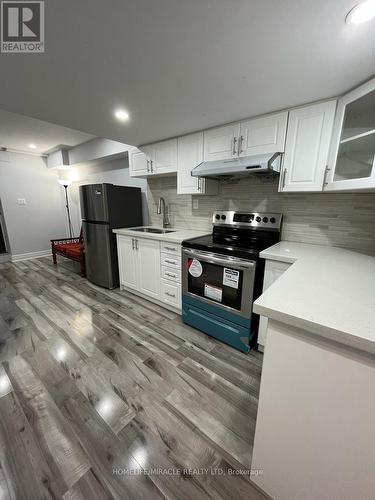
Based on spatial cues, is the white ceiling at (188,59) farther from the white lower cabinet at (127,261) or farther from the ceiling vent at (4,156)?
the ceiling vent at (4,156)

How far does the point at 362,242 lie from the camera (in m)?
1.67

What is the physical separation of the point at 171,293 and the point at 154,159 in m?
1.75

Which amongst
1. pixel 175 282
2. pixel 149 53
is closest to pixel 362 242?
pixel 175 282

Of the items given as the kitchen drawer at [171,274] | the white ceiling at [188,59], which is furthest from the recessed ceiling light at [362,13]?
the kitchen drawer at [171,274]

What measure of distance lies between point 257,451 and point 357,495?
0.35m

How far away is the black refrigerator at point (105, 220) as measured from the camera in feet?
9.11

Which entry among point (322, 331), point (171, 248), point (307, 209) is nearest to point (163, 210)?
point (171, 248)

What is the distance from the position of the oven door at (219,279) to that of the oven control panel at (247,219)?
620 mm

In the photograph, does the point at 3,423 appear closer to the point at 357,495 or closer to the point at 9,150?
the point at 357,495

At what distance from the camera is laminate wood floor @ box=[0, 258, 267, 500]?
37.6 inches

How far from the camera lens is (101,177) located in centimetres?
407

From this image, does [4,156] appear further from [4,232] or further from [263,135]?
[263,135]

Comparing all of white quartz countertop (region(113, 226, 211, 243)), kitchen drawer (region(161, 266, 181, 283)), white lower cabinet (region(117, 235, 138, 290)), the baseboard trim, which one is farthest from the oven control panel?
the baseboard trim

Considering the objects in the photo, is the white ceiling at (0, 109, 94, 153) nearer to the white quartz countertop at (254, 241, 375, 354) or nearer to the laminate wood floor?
the laminate wood floor
